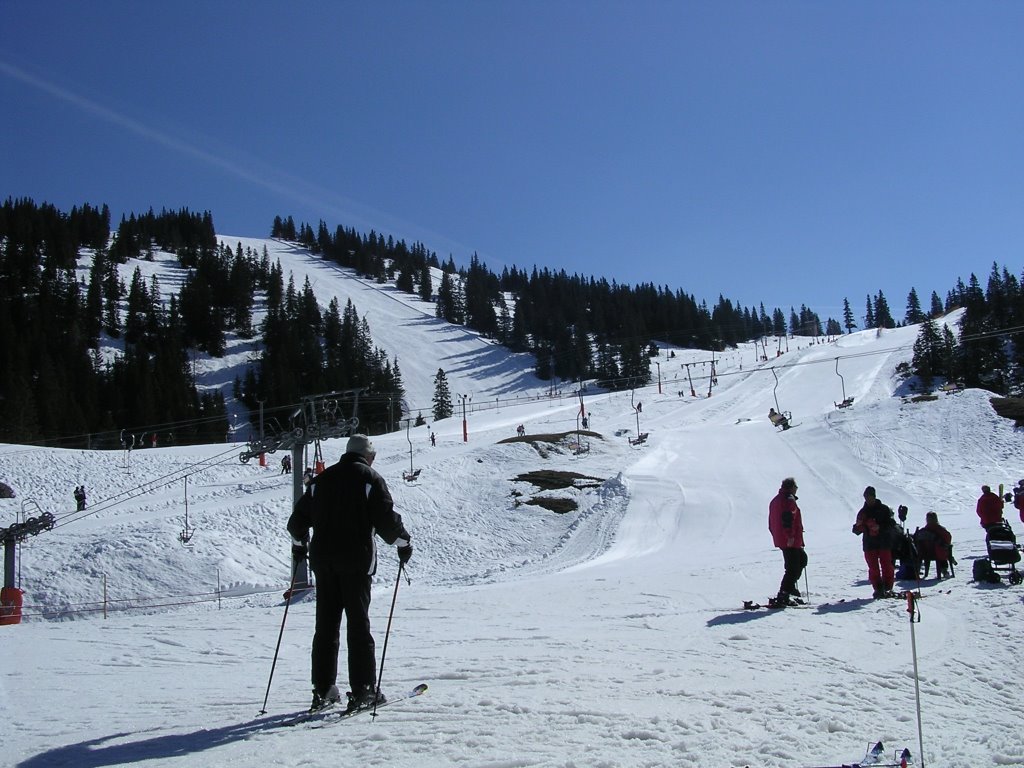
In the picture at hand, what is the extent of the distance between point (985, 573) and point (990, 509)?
10.3 ft

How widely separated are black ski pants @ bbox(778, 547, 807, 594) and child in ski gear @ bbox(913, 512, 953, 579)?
265 centimetres

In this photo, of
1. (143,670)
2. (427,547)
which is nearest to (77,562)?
(427,547)

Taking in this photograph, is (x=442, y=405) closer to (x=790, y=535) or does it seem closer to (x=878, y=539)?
(x=790, y=535)

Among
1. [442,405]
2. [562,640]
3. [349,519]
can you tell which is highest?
[442,405]

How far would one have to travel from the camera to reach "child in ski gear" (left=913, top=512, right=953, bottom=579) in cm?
1132

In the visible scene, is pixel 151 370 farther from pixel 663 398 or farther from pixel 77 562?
pixel 77 562

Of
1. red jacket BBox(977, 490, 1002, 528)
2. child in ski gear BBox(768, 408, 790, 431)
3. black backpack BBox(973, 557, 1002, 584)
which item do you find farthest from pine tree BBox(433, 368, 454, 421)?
black backpack BBox(973, 557, 1002, 584)

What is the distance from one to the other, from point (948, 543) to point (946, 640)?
16.2ft

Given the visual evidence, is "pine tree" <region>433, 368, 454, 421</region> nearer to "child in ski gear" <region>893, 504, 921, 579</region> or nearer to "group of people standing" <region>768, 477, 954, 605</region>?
"child in ski gear" <region>893, 504, 921, 579</region>

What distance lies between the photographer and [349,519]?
203 inches

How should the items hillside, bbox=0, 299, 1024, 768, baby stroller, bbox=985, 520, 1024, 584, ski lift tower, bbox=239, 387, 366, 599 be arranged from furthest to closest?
ski lift tower, bbox=239, 387, 366, 599
baby stroller, bbox=985, 520, 1024, 584
hillside, bbox=0, 299, 1024, 768

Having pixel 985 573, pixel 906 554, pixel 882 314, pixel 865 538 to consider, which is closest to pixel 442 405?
pixel 906 554

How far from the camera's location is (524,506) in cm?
3134

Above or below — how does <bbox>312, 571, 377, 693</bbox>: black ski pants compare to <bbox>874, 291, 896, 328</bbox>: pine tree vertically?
below
